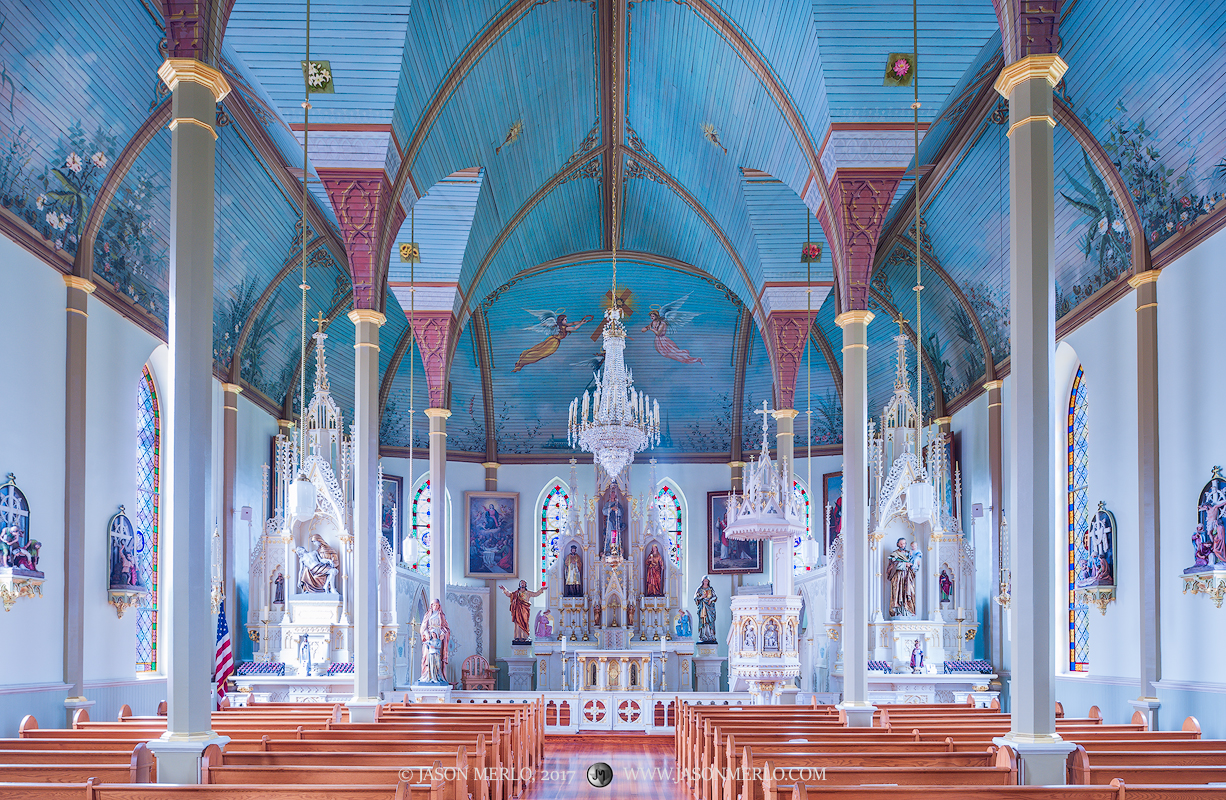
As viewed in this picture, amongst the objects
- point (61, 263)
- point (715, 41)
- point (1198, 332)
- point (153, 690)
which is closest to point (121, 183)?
point (61, 263)

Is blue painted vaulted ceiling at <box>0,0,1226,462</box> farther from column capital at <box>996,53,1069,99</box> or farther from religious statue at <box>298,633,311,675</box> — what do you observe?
religious statue at <box>298,633,311,675</box>

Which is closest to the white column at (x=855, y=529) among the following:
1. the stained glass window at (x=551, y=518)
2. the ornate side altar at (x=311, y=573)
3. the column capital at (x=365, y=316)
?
the column capital at (x=365, y=316)

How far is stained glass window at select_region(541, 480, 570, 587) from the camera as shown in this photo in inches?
1131

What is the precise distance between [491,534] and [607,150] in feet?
36.6

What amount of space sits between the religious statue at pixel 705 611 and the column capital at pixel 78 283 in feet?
50.9

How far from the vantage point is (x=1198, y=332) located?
41.8ft

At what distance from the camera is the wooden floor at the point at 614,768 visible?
40.5 ft

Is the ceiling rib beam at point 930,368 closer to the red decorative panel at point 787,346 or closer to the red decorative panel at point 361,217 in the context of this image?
the red decorative panel at point 787,346

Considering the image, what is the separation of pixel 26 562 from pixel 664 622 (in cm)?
1603

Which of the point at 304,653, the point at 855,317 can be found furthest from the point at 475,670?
the point at 855,317

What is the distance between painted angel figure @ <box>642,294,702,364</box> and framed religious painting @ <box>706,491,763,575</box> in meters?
3.71

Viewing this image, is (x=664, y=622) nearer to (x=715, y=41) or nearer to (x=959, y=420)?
(x=959, y=420)

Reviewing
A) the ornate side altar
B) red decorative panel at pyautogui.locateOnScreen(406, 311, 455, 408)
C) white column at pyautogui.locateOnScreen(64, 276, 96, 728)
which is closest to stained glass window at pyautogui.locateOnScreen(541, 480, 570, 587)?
red decorative panel at pyautogui.locateOnScreen(406, 311, 455, 408)

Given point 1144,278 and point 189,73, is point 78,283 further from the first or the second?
point 1144,278
